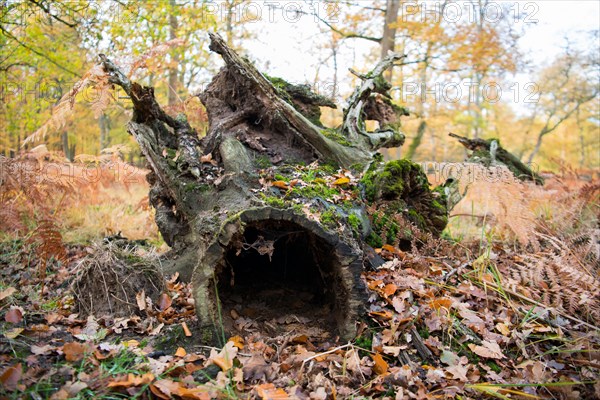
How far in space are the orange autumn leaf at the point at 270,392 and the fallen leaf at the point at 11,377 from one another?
Answer: 1272mm

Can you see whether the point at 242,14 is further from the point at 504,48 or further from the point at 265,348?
the point at 265,348

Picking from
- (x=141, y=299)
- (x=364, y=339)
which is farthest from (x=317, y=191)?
(x=141, y=299)

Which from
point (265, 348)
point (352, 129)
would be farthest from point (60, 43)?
point (265, 348)

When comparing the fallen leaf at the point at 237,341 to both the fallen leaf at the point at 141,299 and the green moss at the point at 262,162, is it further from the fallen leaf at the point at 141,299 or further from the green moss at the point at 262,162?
the green moss at the point at 262,162

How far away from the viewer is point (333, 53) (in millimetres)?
12867

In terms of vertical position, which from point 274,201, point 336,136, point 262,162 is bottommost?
point 274,201

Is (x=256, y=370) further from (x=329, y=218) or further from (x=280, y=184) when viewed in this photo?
(x=280, y=184)

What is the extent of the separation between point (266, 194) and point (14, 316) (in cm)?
199

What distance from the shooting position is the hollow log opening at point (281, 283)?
113 inches

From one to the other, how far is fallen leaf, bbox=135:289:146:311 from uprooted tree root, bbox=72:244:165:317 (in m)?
0.04

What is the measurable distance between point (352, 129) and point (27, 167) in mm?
3829

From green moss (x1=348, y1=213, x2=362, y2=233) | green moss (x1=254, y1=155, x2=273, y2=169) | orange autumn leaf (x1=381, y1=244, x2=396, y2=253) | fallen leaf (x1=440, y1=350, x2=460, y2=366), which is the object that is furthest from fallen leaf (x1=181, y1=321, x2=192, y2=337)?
orange autumn leaf (x1=381, y1=244, x2=396, y2=253)

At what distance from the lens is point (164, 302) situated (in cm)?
320

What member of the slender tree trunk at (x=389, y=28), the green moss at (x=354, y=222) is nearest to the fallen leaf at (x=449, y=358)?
the green moss at (x=354, y=222)
